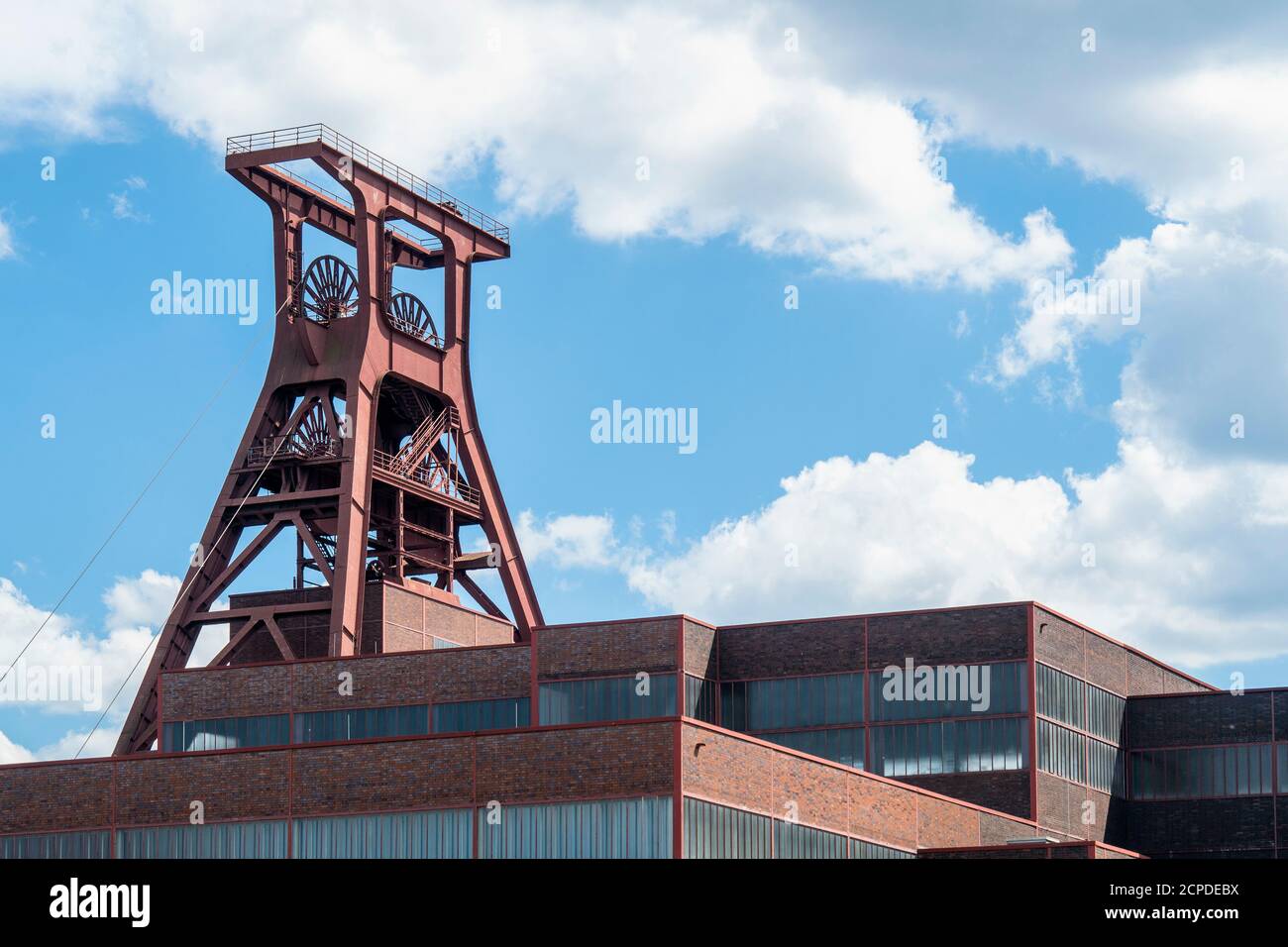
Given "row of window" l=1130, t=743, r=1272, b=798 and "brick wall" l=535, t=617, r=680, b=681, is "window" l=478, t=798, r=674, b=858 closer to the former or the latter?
"brick wall" l=535, t=617, r=680, b=681

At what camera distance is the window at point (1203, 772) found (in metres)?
65.1

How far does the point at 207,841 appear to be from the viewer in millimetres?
48688

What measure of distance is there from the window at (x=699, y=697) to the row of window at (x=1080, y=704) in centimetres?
915

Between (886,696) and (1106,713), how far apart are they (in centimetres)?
827

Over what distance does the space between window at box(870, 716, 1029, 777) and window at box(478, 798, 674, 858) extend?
1835 cm

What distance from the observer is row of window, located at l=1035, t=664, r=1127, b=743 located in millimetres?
61875

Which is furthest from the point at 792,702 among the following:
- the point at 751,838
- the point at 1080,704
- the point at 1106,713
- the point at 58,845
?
the point at 58,845

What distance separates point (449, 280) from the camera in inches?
2977

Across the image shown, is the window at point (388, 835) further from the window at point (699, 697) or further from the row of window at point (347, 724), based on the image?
the window at point (699, 697)

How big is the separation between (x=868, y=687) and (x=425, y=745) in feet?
61.9
